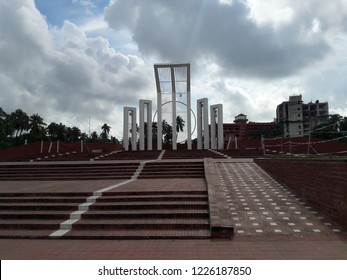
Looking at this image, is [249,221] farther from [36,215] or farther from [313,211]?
[36,215]

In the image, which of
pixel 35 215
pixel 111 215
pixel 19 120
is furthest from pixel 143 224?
pixel 19 120

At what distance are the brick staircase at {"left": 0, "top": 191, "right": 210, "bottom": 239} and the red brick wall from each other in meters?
2.29

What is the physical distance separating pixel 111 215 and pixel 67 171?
6655 millimetres

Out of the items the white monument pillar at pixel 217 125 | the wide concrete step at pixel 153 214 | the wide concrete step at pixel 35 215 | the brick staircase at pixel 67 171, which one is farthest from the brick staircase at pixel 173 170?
the white monument pillar at pixel 217 125

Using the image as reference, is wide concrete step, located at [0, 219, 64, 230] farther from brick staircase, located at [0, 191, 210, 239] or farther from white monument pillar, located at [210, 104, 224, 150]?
white monument pillar, located at [210, 104, 224, 150]

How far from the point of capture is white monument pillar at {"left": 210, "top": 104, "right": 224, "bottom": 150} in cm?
2552

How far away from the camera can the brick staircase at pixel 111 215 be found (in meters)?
5.42

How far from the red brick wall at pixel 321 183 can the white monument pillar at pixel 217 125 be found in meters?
17.0

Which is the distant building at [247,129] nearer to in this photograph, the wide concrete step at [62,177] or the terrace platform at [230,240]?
the wide concrete step at [62,177]

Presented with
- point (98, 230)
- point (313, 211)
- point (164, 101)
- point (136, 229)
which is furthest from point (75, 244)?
point (164, 101)

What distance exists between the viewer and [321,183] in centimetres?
616

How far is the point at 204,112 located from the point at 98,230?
835 inches

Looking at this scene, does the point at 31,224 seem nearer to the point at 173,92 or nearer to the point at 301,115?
the point at 173,92

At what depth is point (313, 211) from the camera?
620cm
